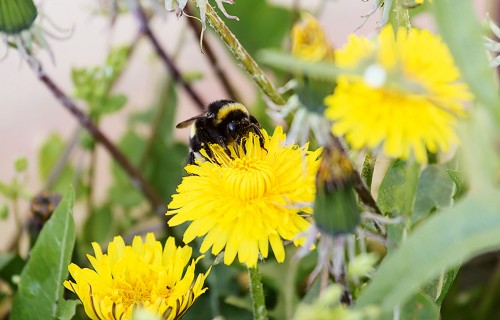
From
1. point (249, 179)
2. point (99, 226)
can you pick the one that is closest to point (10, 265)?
point (99, 226)

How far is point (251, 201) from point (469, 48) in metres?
0.13

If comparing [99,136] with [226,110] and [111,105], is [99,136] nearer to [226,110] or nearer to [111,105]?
[111,105]

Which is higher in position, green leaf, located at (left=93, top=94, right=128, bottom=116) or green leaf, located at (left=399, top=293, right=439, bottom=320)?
green leaf, located at (left=93, top=94, right=128, bottom=116)

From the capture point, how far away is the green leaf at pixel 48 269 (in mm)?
414

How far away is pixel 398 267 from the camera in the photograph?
233 mm

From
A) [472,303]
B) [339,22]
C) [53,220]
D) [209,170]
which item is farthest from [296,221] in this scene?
[339,22]

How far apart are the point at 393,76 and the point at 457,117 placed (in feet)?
0.08

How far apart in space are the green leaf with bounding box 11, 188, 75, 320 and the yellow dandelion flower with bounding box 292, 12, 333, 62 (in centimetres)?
17

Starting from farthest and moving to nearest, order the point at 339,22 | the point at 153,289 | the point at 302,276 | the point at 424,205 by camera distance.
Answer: the point at 339,22 → the point at 302,276 → the point at 424,205 → the point at 153,289

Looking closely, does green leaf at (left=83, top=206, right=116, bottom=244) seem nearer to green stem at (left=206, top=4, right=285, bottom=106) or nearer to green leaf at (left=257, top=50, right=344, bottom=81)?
green stem at (left=206, top=4, right=285, bottom=106)

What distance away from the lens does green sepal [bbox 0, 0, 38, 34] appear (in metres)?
0.40

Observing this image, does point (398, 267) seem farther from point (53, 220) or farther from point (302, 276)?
point (302, 276)

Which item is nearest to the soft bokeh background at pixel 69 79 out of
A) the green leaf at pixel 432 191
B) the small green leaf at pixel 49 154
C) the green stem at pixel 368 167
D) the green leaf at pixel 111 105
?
the small green leaf at pixel 49 154

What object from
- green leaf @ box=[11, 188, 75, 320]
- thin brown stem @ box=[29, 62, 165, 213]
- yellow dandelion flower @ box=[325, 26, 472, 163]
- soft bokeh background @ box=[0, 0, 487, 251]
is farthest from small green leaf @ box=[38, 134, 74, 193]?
yellow dandelion flower @ box=[325, 26, 472, 163]
